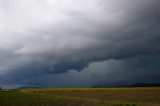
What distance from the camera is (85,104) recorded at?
57781mm

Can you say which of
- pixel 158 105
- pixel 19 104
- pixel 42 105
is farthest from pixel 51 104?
pixel 158 105

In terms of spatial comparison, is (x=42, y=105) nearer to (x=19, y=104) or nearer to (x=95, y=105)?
(x=19, y=104)

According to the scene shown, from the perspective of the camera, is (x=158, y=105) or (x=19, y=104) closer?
(x=158, y=105)

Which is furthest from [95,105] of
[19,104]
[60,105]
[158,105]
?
[19,104]

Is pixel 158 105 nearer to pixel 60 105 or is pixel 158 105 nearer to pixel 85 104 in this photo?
pixel 85 104

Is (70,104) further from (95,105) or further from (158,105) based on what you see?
(158,105)

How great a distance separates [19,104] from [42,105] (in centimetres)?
548

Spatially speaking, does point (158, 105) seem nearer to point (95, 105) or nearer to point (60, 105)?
point (95, 105)

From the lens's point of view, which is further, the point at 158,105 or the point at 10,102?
the point at 10,102

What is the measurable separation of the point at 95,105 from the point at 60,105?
7107mm

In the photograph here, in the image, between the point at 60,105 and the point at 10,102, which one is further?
the point at 10,102

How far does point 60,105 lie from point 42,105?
3.56 m

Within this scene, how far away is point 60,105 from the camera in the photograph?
57.3m

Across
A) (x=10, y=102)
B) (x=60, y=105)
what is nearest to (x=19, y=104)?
(x=10, y=102)
